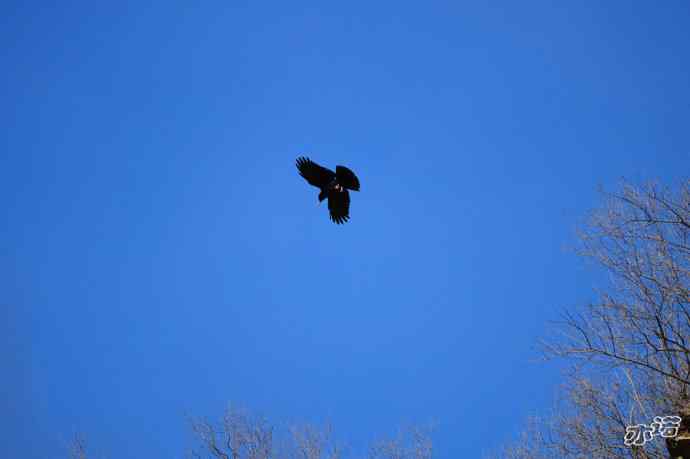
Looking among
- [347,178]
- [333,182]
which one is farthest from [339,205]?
[347,178]

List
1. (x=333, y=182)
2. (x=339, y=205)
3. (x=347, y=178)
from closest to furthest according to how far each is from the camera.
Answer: (x=347, y=178) → (x=333, y=182) → (x=339, y=205)

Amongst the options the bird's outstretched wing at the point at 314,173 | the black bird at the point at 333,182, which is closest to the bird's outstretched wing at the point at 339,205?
the black bird at the point at 333,182

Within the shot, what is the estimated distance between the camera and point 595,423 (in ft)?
28.4

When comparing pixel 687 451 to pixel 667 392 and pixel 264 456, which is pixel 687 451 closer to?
pixel 667 392

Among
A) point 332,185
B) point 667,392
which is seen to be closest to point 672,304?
point 667,392

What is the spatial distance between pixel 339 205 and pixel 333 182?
515 millimetres

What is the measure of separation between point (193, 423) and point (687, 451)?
10068 millimetres

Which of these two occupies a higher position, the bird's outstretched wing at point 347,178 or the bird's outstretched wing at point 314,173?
the bird's outstretched wing at point 314,173

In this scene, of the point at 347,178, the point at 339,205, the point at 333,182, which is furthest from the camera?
the point at 339,205

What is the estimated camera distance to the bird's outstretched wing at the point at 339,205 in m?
10.5

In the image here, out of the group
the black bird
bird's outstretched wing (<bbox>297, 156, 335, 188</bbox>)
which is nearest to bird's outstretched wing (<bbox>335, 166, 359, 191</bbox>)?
the black bird

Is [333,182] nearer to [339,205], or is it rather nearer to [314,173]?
[314,173]

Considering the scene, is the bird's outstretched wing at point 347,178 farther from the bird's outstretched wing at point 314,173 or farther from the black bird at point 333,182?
the bird's outstretched wing at point 314,173

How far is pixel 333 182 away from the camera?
33.9ft
